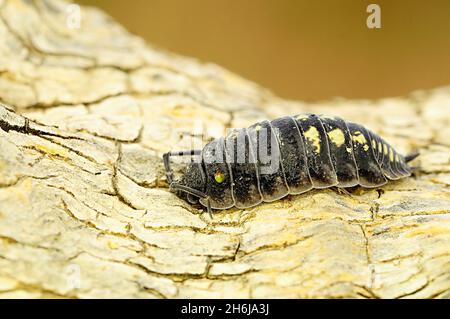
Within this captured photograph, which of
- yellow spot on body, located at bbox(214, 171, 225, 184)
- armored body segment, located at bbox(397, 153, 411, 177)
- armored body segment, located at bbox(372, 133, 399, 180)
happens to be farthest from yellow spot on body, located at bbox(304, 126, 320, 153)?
armored body segment, located at bbox(397, 153, 411, 177)

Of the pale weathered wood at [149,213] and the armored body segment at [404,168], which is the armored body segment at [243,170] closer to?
the pale weathered wood at [149,213]

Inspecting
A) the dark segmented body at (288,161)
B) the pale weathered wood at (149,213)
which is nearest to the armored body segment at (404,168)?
the pale weathered wood at (149,213)

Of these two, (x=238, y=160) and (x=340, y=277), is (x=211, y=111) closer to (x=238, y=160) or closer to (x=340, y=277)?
(x=238, y=160)

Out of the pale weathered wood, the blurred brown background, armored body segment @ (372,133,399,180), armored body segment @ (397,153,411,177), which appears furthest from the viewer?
the blurred brown background

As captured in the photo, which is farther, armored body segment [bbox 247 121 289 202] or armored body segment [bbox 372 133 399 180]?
armored body segment [bbox 372 133 399 180]

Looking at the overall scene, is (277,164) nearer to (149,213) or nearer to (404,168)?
(149,213)

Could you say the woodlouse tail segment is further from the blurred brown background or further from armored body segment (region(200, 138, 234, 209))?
the blurred brown background

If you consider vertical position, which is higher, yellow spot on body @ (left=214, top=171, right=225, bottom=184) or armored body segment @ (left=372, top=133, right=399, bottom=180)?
armored body segment @ (left=372, top=133, right=399, bottom=180)
